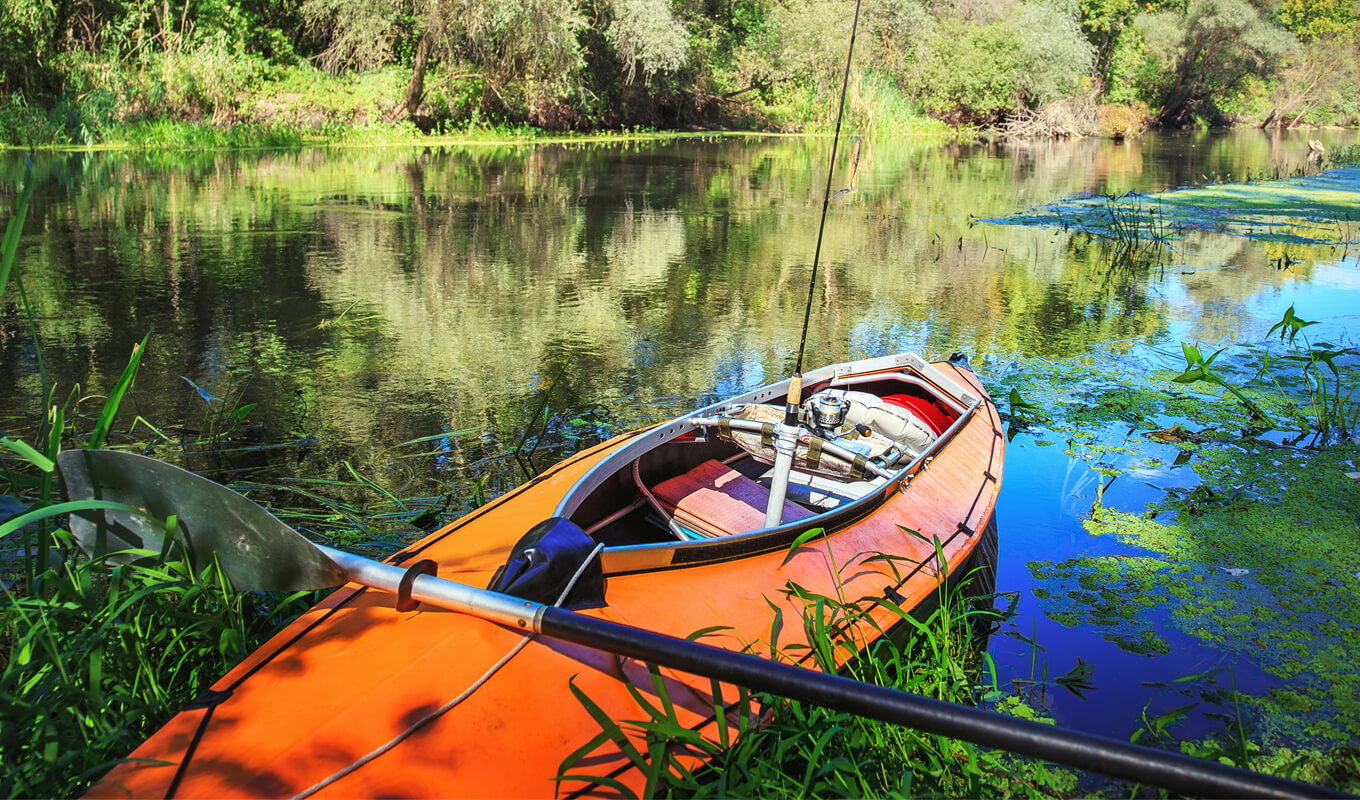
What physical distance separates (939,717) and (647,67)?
25517 millimetres

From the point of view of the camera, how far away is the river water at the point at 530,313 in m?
4.50

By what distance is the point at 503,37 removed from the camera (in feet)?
72.8

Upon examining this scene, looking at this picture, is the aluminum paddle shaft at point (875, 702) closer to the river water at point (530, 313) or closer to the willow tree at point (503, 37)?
the river water at point (530, 313)

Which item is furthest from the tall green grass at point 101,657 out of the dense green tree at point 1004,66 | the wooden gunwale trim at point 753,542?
the dense green tree at point 1004,66

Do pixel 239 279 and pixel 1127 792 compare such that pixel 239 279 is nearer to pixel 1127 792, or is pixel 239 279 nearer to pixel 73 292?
pixel 73 292

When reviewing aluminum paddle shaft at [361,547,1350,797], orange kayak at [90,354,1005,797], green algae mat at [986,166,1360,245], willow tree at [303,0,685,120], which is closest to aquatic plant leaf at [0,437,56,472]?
orange kayak at [90,354,1005,797]

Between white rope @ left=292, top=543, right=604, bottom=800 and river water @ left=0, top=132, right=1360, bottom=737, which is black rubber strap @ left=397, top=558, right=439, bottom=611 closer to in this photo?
white rope @ left=292, top=543, right=604, bottom=800

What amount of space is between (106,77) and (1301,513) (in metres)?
22.2

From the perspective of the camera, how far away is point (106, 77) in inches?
747

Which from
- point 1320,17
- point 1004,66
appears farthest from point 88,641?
point 1320,17

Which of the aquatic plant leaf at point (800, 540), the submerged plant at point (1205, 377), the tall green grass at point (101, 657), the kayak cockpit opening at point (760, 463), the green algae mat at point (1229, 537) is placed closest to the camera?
the tall green grass at point (101, 657)

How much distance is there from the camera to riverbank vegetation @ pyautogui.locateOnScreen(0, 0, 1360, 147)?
64.0 feet

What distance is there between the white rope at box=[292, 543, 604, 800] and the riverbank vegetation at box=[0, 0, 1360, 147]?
2025 centimetres

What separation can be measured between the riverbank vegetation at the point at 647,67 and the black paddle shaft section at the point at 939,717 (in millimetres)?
20666
